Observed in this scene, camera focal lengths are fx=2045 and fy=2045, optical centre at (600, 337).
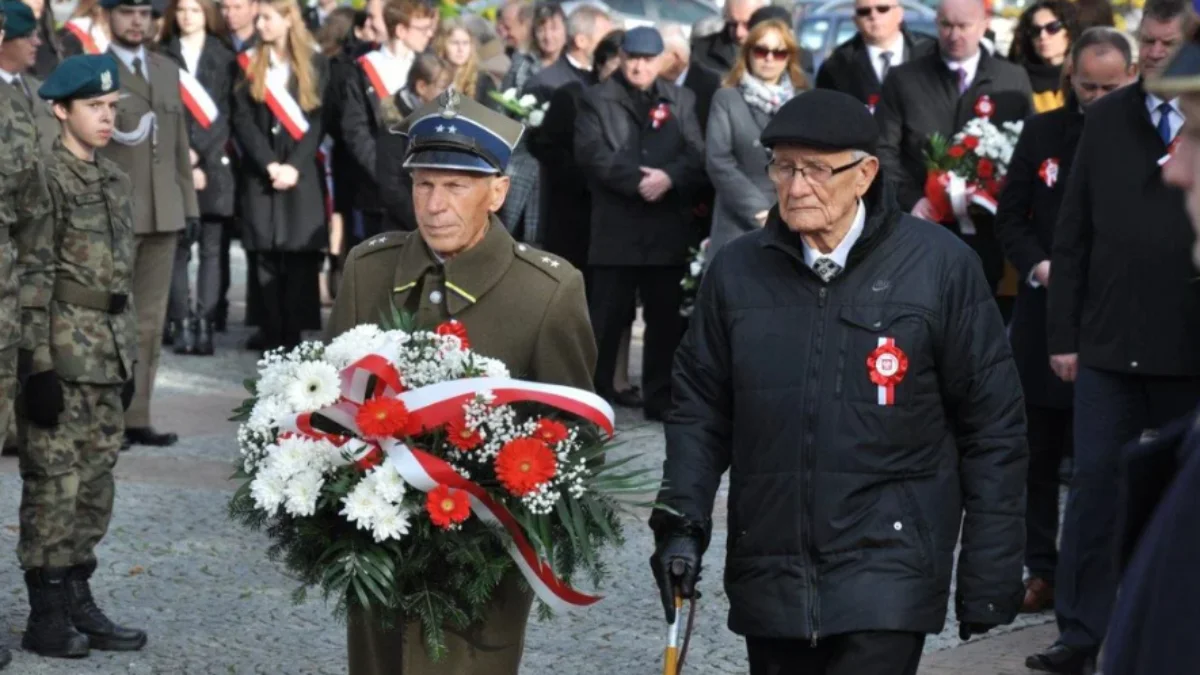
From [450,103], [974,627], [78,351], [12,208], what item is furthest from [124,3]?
[974,627]

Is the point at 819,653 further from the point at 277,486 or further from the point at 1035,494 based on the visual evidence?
the point at 1035,494

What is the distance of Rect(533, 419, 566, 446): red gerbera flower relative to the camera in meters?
4.82

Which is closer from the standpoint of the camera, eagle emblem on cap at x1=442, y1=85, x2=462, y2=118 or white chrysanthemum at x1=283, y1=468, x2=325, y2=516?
white chrysanthemum at x1=283, y1=468, x2=325, y2=516

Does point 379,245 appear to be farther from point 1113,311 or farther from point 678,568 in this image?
point 1113,311

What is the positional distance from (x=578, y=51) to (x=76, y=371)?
644 cm

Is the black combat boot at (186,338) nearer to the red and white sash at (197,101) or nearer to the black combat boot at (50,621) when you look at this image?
the red and white sash at (197,101)

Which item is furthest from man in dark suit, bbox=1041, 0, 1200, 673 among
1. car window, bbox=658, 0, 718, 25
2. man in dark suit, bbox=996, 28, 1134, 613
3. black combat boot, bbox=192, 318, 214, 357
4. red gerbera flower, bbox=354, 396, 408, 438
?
car window, bbox=658, 0, 718, 25

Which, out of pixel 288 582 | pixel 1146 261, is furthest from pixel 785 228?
pixel 288 582

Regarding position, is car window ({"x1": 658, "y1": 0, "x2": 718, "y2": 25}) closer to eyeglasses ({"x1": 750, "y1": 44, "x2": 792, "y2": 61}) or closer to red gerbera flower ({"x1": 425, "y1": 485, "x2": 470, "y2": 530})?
eyeglasses ({"x1": 750, "y1": 44, "x2": 792, "y2": 61})

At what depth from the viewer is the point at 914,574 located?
489 centimetres

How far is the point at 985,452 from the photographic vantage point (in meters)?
4.95

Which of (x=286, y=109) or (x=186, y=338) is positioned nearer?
(x=286, y=109)

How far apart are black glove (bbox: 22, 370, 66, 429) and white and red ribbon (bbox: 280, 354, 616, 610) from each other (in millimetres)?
2611

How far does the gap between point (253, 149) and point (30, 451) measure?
644 cm
